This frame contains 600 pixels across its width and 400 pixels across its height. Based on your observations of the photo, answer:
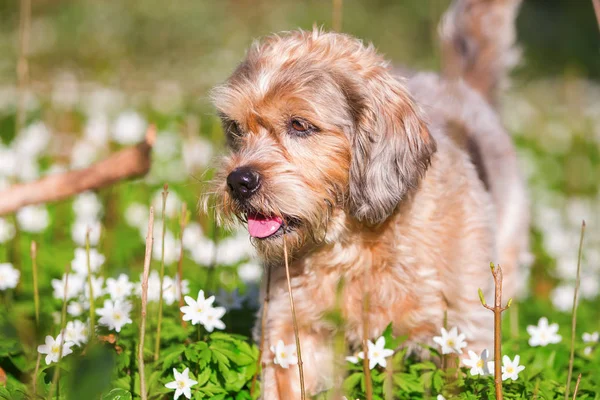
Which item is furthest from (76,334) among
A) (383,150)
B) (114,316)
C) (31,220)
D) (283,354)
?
(31,220)

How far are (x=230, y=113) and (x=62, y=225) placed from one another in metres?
2.44

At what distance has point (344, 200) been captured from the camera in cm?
319

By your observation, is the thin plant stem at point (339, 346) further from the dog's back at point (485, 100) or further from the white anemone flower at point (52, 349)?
→ the dog's back at point (485, 100)

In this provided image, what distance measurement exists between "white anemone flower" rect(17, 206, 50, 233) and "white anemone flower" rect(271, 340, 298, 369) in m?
2.48

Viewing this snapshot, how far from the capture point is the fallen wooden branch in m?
4.17

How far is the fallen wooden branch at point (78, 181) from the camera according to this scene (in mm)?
4172

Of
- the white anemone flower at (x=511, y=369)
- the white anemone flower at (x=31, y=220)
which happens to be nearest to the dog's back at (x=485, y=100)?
the white anemone flower at (x=511, y=369)

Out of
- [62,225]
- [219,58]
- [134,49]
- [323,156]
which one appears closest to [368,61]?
[323,156]

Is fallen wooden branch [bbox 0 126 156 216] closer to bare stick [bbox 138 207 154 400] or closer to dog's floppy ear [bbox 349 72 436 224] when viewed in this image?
dog's floppy ear [bbox 349 72 436 224]

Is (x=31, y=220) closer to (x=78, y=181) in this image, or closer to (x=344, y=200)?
(x=78, y=181)

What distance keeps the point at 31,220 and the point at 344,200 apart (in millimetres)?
2642

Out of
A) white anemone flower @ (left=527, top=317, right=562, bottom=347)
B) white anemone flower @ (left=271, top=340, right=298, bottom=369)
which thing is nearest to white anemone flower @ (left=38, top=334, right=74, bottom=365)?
white anemone flower @ (left=271, top=340, right=298, bottom=369)

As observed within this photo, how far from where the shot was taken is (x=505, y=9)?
5258mm

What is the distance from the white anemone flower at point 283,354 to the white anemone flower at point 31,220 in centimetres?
248
